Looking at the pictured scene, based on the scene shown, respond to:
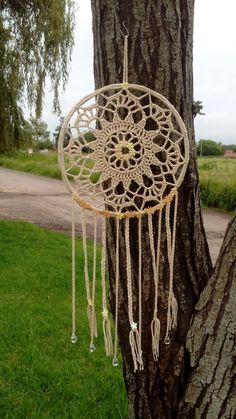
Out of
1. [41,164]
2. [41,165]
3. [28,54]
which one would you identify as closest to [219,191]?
[28,54]

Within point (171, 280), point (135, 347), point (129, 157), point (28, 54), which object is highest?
point (28, 54)

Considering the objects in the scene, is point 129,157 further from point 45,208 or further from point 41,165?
point 41,165

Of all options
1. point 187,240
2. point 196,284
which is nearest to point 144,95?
point 187,240

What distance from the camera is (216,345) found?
156cm

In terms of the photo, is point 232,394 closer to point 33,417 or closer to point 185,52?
point 185,52

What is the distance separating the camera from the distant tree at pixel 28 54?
21.4ft

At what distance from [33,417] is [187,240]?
1.43 meters

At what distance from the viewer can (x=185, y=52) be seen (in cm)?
160

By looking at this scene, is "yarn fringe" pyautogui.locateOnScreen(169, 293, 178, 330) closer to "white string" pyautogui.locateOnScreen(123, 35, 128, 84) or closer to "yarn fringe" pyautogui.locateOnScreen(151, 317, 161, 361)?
"yarn fringe" pyautogui.locateOnScreen(151, 317, 161, 361)

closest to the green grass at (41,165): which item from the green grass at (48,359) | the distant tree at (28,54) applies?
the distant tree at (28,54)

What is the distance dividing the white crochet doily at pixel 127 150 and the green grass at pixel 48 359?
1477 millimetres

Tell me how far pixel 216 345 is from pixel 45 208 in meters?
8.22

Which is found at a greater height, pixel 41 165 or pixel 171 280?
pixel 171 280

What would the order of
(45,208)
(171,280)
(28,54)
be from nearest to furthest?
(171,280)
(28,54)
(45,208)
